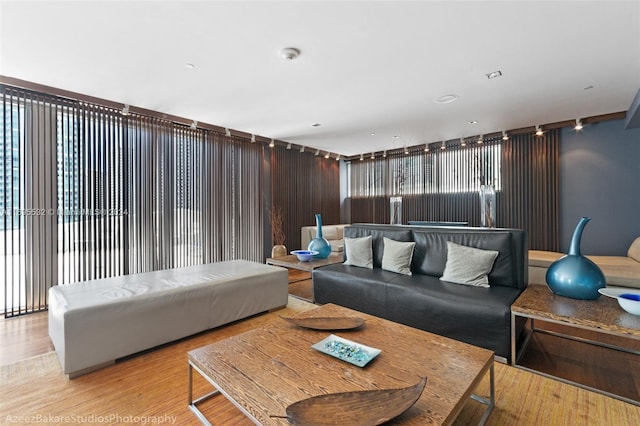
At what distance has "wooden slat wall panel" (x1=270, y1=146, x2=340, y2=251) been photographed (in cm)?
593

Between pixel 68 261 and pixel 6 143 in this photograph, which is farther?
pixel 68 261

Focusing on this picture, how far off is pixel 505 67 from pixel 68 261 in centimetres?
516

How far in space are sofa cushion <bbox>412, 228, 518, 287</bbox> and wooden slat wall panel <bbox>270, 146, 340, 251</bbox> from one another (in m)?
3.36

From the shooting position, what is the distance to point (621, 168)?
4.13 metres

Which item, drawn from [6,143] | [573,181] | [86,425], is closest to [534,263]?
[573,181]

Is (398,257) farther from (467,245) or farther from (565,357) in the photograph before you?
(565,357)

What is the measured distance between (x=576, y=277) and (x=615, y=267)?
76.1 inches

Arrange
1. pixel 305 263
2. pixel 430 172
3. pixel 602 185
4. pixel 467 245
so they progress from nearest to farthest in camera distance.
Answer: pixel 467 245 → pixel 305 263 → pixel 602 185 → pixel 430 172

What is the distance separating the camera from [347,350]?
60.6 inches

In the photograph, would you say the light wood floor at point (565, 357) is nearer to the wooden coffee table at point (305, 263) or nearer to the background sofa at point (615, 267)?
the background sofa at point (615, 267)

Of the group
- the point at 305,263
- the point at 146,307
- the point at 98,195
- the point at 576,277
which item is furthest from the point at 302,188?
the point at 576,277

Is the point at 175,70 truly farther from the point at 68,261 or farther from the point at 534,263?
the point at 534,263

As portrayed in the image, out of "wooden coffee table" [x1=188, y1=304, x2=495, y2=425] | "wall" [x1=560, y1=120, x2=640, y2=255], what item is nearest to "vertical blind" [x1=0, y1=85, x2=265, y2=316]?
"wooden coffee table" [x1=188, y1=304, x2=495, y2=425]

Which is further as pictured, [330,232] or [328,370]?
[330,232]
